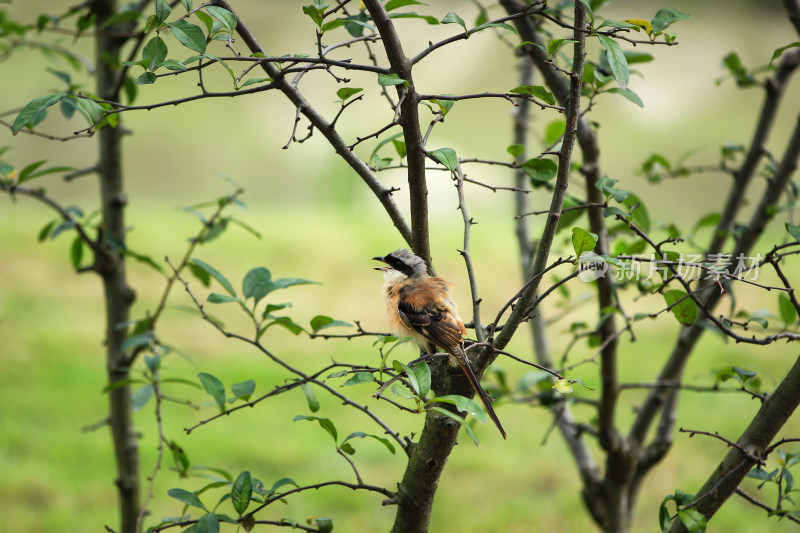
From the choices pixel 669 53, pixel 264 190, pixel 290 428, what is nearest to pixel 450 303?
pixel 290 428

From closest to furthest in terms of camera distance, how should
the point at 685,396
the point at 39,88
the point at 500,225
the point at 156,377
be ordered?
the point at 156,377 → the point at 685,396 → the point at 500,225 → the point at 39,88

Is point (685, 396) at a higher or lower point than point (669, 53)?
lower

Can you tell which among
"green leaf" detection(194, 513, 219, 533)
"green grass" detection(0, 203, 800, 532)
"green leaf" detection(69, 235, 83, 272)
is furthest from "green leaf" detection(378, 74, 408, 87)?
"green grass" detection(0, 203, 800, 532)

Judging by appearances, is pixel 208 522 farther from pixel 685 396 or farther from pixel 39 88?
pixel 39 88

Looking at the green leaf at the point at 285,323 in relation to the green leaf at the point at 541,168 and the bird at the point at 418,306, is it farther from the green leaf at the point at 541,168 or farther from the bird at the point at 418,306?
the green leaf at the point at 541,168

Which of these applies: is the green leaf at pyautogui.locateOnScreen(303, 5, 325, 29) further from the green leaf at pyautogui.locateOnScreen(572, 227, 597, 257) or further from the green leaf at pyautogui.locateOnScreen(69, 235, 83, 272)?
the green leaf at pyautogui.locateOnScreen(69, 235, 83, 272)

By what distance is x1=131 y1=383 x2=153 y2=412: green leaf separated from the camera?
154 cm

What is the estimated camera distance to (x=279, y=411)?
332cm

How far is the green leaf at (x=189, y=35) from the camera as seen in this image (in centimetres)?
101

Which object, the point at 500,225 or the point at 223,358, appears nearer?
the point at 223,358

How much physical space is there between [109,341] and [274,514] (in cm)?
114

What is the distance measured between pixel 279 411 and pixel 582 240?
2571mm

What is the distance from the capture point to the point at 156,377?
5.26 feet

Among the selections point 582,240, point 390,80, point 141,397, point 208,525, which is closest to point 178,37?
point 390,80
